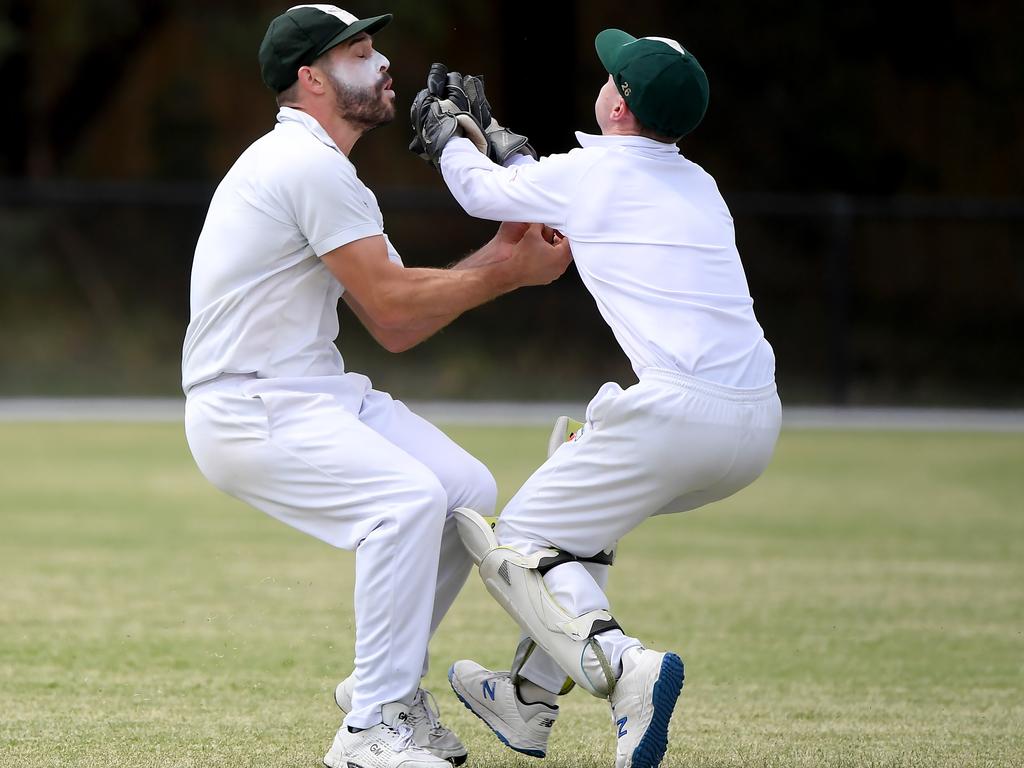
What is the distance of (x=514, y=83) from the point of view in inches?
925

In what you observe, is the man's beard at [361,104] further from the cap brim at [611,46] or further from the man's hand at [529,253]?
the cap brim at [611,46]

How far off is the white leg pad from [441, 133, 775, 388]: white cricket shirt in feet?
2.16

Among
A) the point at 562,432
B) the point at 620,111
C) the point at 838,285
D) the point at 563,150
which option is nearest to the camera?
the point at 620,111

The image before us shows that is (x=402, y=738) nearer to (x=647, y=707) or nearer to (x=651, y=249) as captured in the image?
(x=647, y=707)

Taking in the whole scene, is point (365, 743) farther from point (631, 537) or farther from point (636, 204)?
point (631, 537)

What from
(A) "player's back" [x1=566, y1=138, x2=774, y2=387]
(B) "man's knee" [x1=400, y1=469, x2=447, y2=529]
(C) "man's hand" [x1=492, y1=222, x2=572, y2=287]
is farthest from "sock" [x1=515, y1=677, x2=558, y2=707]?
(C) "man's hand" [x1=492, y1=222, x2=572, y2=287]

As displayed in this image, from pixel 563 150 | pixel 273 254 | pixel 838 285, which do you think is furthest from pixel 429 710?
pixel 838 285

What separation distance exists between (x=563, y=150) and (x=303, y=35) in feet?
51.5

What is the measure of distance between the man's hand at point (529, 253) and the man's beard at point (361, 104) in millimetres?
504

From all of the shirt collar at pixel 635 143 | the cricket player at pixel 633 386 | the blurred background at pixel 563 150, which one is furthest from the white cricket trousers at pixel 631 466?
the blurred background at pixel 563 150

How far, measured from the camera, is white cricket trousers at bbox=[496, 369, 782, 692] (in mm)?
4504

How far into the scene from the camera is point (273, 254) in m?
4.74

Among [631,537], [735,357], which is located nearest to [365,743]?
[735,357]

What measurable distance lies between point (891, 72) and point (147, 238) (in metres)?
11.7
